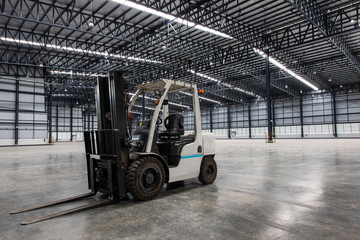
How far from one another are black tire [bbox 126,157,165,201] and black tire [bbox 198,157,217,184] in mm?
1438

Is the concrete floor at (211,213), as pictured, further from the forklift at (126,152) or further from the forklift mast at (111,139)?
the forklift mast at (111,139)

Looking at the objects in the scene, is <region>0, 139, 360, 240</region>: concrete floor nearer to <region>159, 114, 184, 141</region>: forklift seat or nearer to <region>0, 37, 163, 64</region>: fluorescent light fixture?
<region>159, 114, 184, 141</region>: forklift seat

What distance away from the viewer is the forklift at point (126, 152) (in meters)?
4.21

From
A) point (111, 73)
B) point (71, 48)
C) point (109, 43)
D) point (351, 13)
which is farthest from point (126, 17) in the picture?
point (351, 13)

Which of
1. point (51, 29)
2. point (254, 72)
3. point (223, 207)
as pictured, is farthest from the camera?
point (254, 72)

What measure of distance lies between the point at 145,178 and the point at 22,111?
36.5m

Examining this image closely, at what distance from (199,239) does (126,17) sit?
19.6m

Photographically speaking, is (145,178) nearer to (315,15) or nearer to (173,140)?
(173,140)

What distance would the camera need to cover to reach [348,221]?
3262 millimetres

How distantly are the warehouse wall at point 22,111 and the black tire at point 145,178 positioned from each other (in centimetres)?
3272

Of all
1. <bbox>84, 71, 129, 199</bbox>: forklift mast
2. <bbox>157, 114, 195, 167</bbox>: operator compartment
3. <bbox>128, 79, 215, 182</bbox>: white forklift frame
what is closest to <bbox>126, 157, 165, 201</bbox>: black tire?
<bbox>84, 71, 129, 199</bbox>: forklift mast

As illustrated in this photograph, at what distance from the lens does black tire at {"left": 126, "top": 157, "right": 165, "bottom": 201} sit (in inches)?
164

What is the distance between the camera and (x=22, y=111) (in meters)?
33.5

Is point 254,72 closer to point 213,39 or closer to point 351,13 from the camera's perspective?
point 213,39
